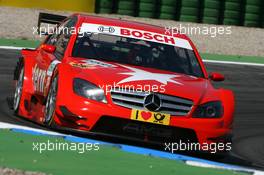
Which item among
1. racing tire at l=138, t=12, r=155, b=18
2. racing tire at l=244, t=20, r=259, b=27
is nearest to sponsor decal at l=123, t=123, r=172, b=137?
racing tire at l=138, t=12, r=155, b=18

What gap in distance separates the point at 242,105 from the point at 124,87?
5.36m

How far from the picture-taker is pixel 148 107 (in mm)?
8648

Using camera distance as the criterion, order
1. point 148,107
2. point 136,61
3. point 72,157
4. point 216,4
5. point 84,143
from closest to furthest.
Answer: point 72,157 < point 84,143 < point 148,107 < point 136,61 < point 216,4

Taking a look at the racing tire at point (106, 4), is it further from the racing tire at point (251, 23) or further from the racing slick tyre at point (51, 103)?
the racing slick tyre at point (51, 103)

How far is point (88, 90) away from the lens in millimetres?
8750

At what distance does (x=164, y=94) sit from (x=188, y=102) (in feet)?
0.90

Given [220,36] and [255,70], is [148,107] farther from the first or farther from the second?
[220,36]

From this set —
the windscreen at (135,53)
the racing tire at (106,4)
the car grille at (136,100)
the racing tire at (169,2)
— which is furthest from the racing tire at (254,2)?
the car grille at (136,100)

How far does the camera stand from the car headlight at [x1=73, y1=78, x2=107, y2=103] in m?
8.68

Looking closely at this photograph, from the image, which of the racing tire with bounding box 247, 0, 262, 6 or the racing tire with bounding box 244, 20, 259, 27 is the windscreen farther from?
the racing tire with bounding box 244, 20, 259, 27

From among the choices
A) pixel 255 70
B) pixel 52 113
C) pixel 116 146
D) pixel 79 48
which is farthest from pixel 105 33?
pixel 255 70

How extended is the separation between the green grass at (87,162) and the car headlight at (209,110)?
4.09 feet

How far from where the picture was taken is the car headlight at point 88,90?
28.5ft

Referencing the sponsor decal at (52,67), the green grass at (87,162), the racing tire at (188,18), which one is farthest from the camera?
the racing tire at (188,18)
